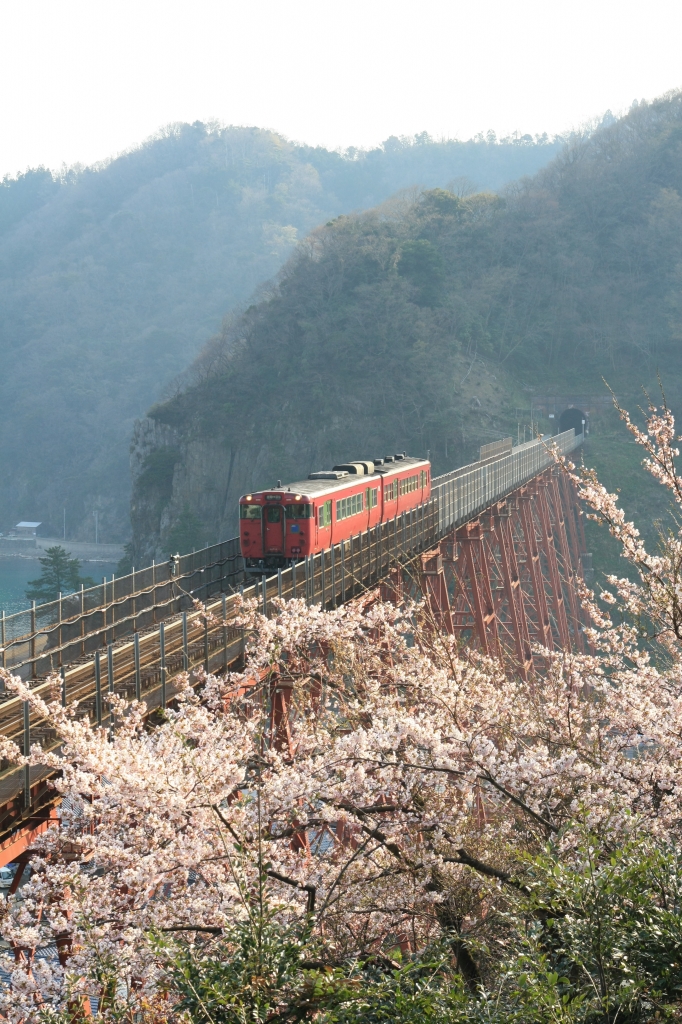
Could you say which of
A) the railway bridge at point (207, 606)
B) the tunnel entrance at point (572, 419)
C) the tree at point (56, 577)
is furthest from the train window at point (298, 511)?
the tunnel entrance at point (572, 419)

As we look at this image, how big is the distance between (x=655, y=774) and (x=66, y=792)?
11.5 feet

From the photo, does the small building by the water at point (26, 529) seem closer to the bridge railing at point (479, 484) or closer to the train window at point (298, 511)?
the bridge railing at point (479, 484)

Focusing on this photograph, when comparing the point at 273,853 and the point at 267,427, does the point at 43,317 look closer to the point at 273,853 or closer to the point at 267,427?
the point at 267,427

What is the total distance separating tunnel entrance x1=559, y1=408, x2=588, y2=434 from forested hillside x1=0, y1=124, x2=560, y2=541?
4318cm

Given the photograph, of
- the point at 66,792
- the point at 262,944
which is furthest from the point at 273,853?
the point at 262,944

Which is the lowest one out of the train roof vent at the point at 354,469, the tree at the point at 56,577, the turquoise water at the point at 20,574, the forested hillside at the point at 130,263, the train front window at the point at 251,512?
the turquoise water at the point at 20,574

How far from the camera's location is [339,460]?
206 ft

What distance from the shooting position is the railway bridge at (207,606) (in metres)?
7.82

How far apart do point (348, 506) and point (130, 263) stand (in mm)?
144921

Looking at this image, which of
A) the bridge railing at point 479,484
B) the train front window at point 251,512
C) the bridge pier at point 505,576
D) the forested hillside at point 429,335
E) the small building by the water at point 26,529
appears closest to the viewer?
the train front window at point 251,512

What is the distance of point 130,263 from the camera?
509ft

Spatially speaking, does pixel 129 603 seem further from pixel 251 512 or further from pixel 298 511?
pixel 298 511

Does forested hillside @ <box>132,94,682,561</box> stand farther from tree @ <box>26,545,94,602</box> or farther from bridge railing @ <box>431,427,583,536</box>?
bridge railing @ <box>431,427,583,536</box>

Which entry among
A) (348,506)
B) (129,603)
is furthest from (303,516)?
(129,603)
